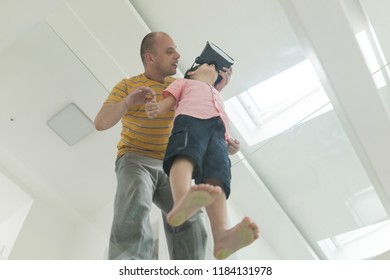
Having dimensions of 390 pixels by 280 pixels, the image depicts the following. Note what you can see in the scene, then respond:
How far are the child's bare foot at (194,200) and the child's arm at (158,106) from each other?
0.30 m

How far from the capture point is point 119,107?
1281 mm

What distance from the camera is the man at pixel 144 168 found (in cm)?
114

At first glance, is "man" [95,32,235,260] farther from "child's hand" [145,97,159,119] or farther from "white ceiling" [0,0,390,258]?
"white ceiling" [0,0,390,258]

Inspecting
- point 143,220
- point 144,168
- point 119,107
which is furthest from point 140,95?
point 143,220

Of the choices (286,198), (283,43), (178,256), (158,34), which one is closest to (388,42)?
(283,43)

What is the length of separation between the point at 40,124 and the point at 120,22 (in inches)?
34.3

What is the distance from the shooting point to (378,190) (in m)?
1.72

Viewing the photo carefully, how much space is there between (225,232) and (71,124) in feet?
6.66

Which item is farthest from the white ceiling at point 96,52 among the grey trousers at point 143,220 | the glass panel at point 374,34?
the grey trousers at point 143,220

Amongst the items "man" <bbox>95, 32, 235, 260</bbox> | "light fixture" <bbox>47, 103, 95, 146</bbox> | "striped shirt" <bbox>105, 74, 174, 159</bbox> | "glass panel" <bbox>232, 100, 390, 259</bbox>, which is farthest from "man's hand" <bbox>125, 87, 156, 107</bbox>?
"light fixture" <bbox>47, 103, 95, 146</bbox>

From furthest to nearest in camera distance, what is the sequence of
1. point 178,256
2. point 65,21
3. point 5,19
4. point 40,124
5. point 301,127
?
1. point 40,124
2. point 65,21
3. point 5,19
4. point 301,127
5. point 178,256

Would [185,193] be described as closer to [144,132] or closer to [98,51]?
[144,132]

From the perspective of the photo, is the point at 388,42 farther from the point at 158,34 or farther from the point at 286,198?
the point at 158,34

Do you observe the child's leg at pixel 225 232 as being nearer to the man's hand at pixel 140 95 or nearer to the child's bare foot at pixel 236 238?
the child's bare foot at pixel 236 238
